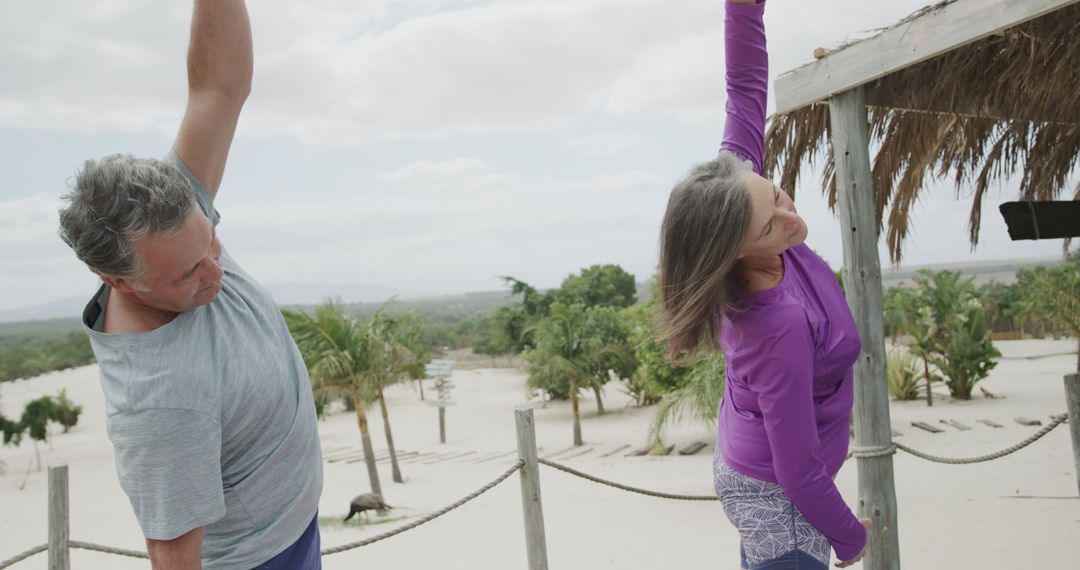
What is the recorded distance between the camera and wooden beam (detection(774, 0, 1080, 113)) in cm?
280

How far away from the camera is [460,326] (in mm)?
54938

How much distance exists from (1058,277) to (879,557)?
11.9 meters

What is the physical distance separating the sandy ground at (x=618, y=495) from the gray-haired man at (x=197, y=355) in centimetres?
481

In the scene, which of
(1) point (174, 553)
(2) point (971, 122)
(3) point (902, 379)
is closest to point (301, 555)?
(1) point (174, 553)

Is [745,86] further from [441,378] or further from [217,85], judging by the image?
[441,378]

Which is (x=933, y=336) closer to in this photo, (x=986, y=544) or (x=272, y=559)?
(x=986, y=544)

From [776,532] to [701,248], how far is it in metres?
0.59

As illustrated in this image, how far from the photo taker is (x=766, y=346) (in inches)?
53.6

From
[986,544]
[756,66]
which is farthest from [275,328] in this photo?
[986,544]

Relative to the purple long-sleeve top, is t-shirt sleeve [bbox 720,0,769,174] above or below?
above

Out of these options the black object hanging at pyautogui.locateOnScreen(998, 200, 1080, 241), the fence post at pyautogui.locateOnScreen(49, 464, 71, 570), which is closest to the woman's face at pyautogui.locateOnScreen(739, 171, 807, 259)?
the black object hanging at pyautogui.locateOnScreen(998, 200, 1080, 241)

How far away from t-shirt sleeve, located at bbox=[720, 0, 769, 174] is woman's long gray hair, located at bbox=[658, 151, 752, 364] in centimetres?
34

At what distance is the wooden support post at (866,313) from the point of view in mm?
3459

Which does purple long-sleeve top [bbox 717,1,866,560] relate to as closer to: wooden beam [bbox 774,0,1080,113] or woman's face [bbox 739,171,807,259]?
woman's face [bbox 739,171,807,259]
